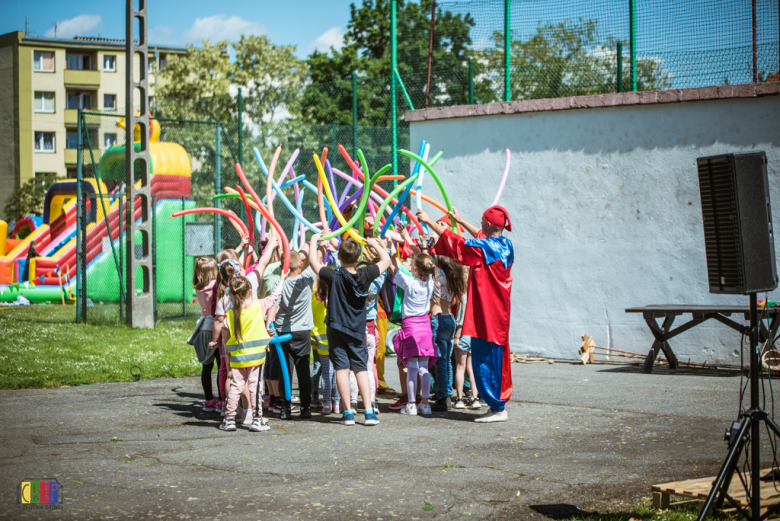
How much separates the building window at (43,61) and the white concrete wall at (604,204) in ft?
157

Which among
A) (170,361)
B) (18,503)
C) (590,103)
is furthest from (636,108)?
(18,503)

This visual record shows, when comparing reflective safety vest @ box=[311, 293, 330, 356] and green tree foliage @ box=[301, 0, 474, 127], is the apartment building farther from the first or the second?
reflective safety vest @ box=[311, 293, 330, 356]

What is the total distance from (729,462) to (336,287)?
11.9 feet

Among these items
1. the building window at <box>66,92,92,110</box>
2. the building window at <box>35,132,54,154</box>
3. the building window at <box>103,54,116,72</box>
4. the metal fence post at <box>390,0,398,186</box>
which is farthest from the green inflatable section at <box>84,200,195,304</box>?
the building window at <box>103,54,116,72</box>

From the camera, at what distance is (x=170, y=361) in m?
10.4

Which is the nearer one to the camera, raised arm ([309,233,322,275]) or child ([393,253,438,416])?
raised arm ([309,233,322,275])

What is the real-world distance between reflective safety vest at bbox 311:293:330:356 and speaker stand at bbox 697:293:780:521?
13.3 ft

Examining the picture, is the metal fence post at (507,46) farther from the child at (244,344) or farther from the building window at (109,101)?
the building window at (109,101)

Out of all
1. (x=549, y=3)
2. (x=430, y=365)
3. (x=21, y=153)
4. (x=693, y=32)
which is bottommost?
(x=430, y=365)

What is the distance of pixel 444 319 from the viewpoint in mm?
7555

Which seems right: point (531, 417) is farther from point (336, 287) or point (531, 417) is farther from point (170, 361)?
point (170, 361)

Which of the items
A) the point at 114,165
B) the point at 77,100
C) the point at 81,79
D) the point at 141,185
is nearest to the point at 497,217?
the point at 141,185

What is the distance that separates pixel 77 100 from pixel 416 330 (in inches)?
2093

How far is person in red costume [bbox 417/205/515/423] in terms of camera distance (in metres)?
6.89
